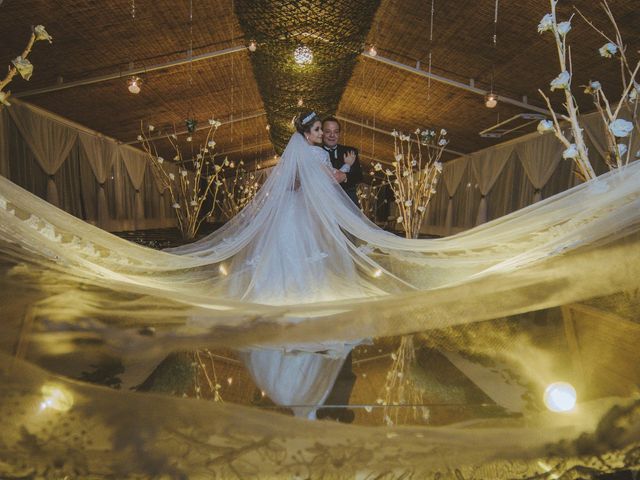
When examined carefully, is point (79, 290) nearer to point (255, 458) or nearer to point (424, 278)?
point (255, 458)

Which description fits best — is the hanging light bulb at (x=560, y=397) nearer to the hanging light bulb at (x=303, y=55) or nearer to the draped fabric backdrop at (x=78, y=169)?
the hanging light bulb at (x=303, y=55)

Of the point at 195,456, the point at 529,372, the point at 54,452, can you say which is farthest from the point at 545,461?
the point at 54,452

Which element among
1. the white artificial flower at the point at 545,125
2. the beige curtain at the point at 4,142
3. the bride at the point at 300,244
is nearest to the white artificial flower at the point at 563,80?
the white artificial flower at the point at 545,125

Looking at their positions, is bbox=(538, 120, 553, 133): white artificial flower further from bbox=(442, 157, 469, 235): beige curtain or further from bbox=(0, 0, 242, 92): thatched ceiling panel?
bbox=(442, 157, 469, 235): beige curtain

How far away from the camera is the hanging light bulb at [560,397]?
871 millimetres

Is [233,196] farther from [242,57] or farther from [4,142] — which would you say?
[4,142]

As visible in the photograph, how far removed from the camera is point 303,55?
16.6 feet

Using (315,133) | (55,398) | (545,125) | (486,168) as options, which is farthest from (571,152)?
(486,168)

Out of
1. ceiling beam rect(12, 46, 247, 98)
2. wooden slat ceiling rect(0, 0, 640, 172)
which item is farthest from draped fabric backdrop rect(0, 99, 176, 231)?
ceiling beam rect(12, 46, 247, 98)

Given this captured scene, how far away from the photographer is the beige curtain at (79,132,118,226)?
9.59 meters

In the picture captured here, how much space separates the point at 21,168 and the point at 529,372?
345 inches

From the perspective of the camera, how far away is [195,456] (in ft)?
2.37

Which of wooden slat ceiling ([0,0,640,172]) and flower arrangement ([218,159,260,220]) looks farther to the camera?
flower arrangement ([218,159,260,220])

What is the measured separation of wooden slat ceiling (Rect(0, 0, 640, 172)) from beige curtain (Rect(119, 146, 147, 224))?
213 centimetres
